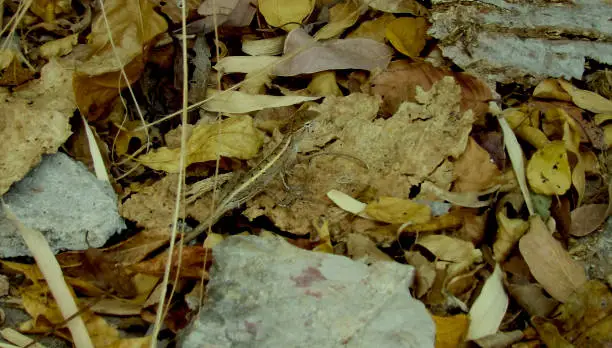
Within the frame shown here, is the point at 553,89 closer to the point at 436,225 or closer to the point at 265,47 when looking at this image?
the point at 436,225

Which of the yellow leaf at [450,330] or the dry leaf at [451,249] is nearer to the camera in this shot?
the yellow leaf at [450,330]

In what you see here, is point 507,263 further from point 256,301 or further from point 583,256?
point 256,301

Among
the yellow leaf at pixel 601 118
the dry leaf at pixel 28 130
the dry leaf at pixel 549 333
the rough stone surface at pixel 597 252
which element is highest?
the dry leaf at pixel 28 130

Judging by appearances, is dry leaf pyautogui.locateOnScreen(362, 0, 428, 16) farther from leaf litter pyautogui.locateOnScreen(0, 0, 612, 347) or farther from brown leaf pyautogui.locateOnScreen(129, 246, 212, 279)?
brown leaf pyautogui.locateOnScreen(129, 246, 212, 279)

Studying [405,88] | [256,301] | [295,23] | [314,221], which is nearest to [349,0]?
[295,23]

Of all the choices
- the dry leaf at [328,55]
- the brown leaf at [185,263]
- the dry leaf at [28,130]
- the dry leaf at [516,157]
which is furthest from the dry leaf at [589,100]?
the dry leaf at [28,130]

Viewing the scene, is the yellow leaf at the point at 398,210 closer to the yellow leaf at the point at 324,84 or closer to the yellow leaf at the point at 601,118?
the yellow leaf at the point at 324,84

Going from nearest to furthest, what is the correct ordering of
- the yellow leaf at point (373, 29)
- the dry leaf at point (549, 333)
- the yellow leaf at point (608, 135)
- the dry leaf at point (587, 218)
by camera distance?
1. the dry leaf at point (549, 333)
2. the dry leaf at point (587, 218)
3. the yellow leaf at point (608, 135)
4. the yellow leaf at point (373, 29)

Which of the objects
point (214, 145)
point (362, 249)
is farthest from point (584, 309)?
point (214, 145)
